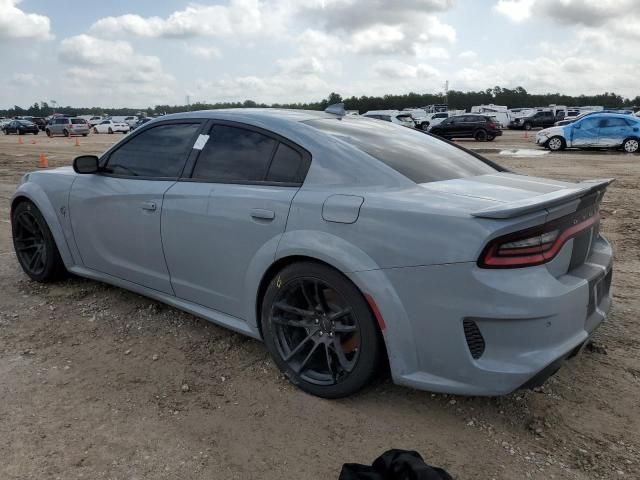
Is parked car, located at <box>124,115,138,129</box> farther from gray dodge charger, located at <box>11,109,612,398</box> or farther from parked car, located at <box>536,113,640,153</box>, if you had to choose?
gray dodge charger, located at <box>11,109,612,398</box>

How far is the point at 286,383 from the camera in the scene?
310 centimetres

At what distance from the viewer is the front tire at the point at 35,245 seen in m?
4.53

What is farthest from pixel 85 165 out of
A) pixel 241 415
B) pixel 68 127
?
pixel 68 127

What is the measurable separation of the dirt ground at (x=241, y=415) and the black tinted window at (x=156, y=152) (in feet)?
3.63

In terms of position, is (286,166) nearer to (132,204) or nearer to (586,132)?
(132,204)

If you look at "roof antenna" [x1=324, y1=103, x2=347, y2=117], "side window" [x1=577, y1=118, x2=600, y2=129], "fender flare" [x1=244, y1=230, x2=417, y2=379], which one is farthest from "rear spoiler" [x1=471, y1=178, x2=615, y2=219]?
"side window" [x1=577, y1=118, x2=600, y2=129]

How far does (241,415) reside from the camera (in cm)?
280

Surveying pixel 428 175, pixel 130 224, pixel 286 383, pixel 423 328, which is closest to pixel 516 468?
pixel 423 328

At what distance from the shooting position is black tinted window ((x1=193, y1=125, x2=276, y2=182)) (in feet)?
10.4

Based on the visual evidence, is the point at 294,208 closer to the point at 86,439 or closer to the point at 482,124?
the point at 86,439

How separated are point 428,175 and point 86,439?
217cm

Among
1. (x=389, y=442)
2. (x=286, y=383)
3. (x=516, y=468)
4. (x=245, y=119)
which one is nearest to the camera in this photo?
(x=516, y=468)

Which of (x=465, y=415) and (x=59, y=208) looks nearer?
(x=465, y=415)

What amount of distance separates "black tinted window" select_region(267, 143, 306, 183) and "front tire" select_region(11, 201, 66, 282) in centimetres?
241
